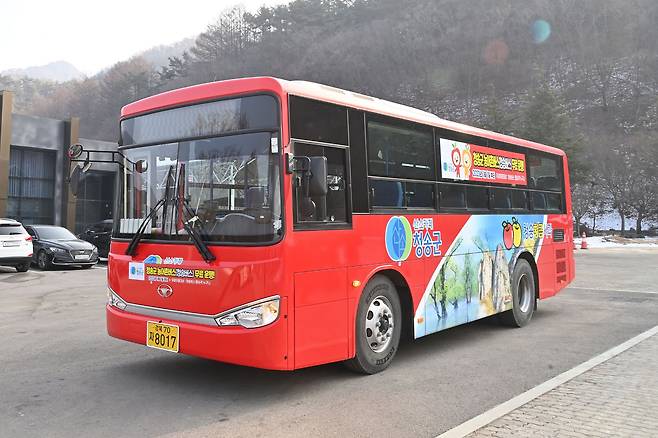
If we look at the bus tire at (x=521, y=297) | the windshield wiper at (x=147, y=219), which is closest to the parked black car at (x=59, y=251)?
the windshield wiper at (x=147, y=219)

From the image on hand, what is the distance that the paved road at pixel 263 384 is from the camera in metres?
4.18

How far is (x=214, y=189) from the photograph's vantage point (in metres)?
4.84

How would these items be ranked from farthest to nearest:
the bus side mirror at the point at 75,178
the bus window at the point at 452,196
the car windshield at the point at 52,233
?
the car windshield at the point at 52,233, the bus window at the point at 452,196, the bus side mirror at the point at 75,178

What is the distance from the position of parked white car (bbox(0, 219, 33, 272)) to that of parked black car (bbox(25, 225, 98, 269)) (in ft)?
4.39

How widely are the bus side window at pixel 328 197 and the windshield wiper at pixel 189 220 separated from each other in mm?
841

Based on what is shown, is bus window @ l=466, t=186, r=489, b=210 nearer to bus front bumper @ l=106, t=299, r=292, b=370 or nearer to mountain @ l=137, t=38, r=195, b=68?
bus front bumper @ l=106, t=299, r=292, b=370

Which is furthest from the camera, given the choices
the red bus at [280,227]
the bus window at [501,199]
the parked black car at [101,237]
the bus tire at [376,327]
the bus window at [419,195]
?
the parked black car at [101,237]

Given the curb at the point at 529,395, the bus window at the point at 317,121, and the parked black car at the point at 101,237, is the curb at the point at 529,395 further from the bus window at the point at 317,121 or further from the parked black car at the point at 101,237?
the parked black car at the point at 101,237

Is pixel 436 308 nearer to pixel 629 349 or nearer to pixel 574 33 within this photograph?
pixel 629 349

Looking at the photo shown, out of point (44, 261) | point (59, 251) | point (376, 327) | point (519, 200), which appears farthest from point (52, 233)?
point (376, 327)

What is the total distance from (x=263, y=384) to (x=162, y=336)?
3.55ft

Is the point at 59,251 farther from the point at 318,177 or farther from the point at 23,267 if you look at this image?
the point at 318,177

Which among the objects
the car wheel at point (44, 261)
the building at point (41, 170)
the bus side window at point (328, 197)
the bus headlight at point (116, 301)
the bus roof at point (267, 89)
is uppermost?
the building at point (41, 170)

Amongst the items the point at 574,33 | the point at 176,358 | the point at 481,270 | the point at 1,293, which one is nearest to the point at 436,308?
the point at 481,270
